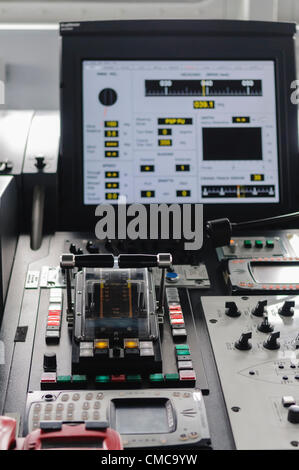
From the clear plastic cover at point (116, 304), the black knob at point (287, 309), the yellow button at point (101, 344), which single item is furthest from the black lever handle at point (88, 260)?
the black knob at point (287, 309)

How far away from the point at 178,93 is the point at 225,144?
0.20m

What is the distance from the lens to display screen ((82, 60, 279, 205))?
189 cm

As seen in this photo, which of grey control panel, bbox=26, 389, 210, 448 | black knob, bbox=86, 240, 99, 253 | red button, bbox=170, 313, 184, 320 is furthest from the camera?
black knob, bbox=86, 240, 99, 253

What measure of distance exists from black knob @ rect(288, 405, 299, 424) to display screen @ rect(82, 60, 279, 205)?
32.8 inches

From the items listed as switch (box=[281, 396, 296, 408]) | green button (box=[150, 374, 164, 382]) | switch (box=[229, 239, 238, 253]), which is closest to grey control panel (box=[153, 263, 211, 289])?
switch (box=[229, 239, 238, 253])

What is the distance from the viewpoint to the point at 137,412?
48.4 inches

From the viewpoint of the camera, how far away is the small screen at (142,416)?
118 cm

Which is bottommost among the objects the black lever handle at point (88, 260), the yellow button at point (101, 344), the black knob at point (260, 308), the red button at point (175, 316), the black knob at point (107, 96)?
the yellow button at point (101, 344)

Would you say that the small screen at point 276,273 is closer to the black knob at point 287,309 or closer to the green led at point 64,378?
the black knob at point 287,309

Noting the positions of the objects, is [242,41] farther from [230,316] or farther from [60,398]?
[60,398]

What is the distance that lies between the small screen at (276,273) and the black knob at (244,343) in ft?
0.93

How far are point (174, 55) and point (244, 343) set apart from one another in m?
0.90

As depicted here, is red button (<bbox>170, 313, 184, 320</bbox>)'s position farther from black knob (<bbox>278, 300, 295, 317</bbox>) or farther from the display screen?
the display screen
